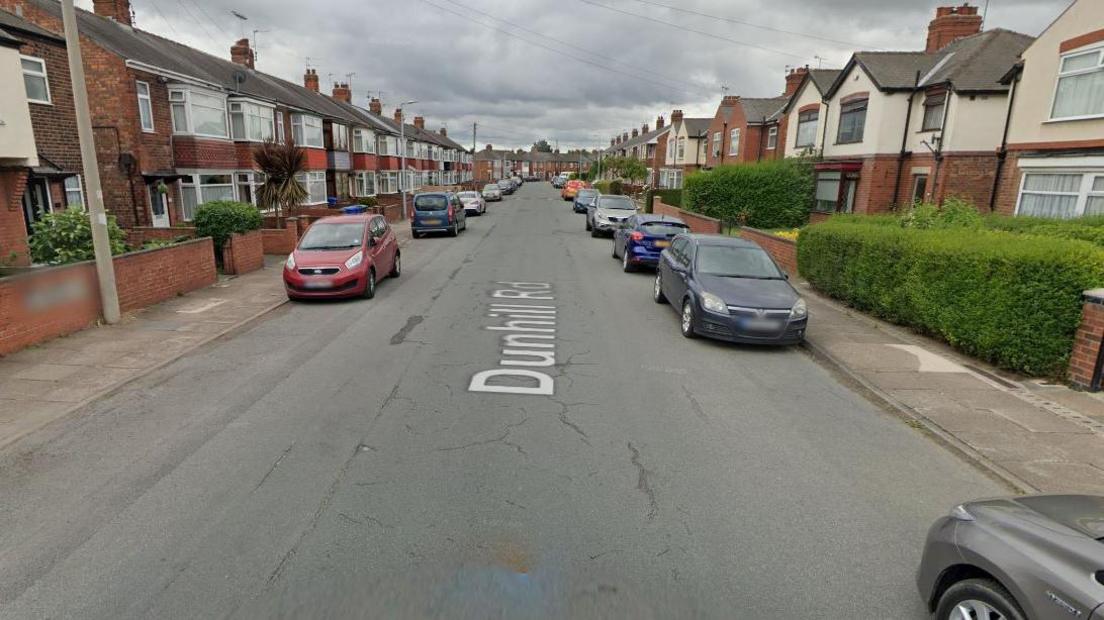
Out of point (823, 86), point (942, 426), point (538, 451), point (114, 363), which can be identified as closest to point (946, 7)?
point (823, 86)

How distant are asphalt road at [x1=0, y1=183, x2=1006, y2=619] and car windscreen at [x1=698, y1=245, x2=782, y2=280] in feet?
6.41

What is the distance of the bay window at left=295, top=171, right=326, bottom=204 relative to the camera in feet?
99.2

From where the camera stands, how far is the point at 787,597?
137 inches

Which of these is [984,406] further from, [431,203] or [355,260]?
[431,203]

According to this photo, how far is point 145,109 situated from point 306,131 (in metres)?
11.6

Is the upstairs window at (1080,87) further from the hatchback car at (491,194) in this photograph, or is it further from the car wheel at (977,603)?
the hatchback car at (491,194)

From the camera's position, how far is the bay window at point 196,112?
19.9 metres

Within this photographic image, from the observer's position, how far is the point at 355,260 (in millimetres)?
11586

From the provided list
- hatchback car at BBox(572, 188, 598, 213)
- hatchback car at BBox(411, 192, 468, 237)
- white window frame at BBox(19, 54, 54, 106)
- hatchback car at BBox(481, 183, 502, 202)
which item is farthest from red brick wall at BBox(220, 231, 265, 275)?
hatchback car at BBox(481, 183, 502, 202)

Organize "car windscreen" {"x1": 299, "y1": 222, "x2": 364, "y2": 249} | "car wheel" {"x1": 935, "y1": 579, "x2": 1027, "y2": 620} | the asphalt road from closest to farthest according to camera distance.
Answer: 1. "car wheel" {"x1": 935, "y1": 579, "x2": 1027, "y2": 620}
2. the asphalt road
3. "car windscreen" {"x1": 299, "y1": 222, "x2": 364, "y2": 249}

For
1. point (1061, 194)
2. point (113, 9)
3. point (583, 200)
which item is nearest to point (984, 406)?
point (1061, 194)

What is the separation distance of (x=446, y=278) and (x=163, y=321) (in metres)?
6.04

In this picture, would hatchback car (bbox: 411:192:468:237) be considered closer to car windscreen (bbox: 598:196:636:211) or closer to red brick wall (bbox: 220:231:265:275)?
car windscreen (bbox: 598:196:636:211)

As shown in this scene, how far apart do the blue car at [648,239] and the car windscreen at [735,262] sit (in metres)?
4.20
